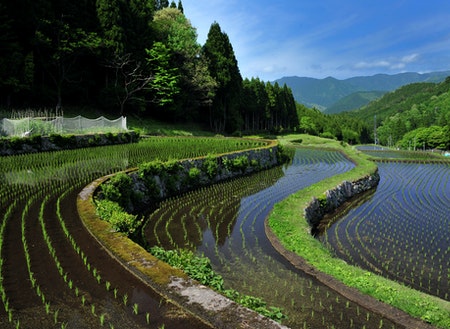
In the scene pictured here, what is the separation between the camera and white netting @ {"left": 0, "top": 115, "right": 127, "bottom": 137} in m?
19.5

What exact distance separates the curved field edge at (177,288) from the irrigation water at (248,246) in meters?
2.36

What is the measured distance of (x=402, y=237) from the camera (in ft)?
40.2

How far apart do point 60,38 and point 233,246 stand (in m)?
30.0

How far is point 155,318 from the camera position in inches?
167

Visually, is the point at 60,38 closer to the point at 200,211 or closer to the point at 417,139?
the point at 200,211

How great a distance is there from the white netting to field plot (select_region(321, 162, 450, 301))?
58.1ft

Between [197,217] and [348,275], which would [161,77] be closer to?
→ [197,217]

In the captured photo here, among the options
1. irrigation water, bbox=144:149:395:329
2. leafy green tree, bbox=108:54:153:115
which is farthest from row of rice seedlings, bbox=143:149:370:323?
leafy green tree, bbox=108:54:153:115

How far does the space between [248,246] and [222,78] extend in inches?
1585

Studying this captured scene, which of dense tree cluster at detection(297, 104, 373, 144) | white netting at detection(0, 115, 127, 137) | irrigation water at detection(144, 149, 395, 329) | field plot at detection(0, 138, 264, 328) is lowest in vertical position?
irrigation water at detection(144, 149, 395, 329)

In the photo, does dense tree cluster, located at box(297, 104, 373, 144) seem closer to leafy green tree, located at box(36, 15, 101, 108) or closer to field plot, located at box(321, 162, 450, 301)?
leafy green tree, located at box(36, 15, 101, 108)

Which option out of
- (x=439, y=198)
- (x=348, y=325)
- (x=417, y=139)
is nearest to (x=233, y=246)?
(x=348, y=325)

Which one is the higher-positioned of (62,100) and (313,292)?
(62,100)

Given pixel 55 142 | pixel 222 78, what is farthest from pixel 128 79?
pixel 55 142
